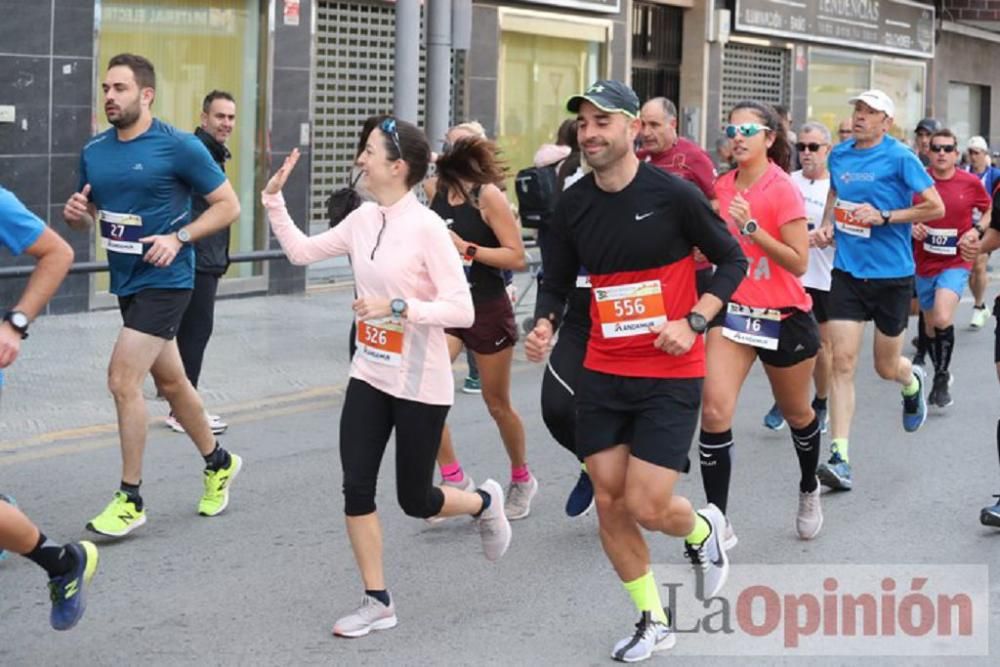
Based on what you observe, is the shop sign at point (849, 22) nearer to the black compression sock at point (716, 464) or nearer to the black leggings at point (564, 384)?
the black leggings at point (564, 384)

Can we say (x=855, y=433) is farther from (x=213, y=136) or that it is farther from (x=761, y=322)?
(x=213, y=136)

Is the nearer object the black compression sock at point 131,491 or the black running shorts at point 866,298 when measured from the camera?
the black compression sock at point 131,491

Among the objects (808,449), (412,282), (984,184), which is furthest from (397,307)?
(984,184)

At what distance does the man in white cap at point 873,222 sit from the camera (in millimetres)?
8781

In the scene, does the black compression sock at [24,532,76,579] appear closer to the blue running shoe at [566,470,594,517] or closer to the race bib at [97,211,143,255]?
the race bib at [97,211,143,255]

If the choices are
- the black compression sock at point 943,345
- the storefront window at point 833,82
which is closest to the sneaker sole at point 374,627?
the black compression sock at point 943,345

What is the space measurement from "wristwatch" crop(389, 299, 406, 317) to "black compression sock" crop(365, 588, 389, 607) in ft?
3.15

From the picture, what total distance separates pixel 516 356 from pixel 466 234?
5601 millimetres

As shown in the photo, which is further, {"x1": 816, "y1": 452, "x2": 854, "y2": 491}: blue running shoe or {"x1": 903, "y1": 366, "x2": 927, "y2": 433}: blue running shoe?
{"x1": 903, "y1": 366, "x2": 927, "y2": 433}: blue running shoe

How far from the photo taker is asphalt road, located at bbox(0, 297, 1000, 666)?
583cm

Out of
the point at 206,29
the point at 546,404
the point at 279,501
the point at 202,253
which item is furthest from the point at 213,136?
the point at 206,29

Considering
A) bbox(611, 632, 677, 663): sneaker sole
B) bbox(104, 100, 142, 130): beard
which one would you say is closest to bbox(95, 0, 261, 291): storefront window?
bbox(104, 100, 142, 130): beard

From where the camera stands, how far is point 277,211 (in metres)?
6.26

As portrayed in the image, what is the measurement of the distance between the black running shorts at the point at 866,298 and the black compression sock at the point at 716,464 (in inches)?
83.5
